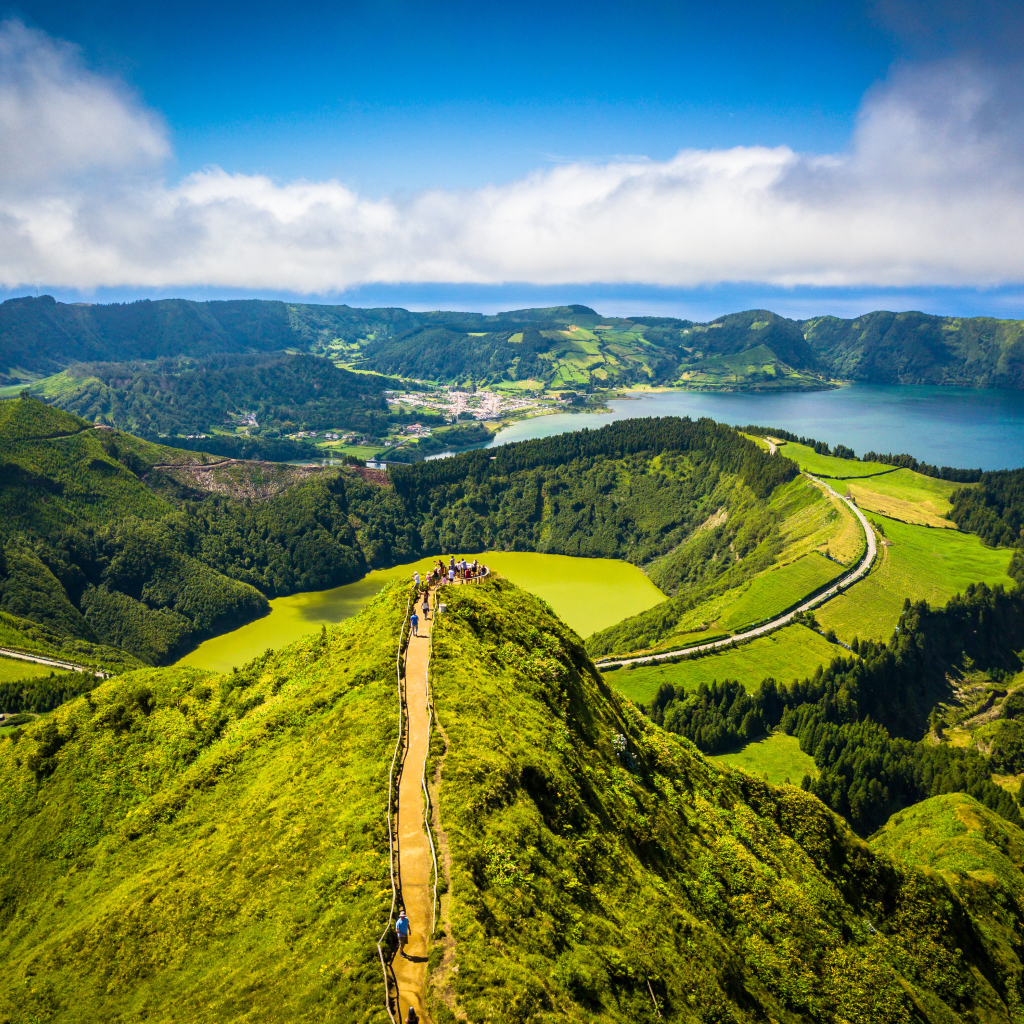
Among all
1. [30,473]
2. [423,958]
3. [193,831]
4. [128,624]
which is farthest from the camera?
[30,473]

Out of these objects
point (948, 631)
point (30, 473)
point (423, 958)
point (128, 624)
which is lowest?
point (128, 624)

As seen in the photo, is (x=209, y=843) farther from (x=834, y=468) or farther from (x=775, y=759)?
(x=834, y=468)

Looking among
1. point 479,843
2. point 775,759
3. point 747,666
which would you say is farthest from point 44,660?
point 747,666

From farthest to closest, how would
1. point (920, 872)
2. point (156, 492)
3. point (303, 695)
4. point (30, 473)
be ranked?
point (156, 492) < point (30, 473) < point (920, 872) < point (303, 695)

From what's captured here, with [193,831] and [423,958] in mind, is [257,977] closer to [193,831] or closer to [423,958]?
[423,958]

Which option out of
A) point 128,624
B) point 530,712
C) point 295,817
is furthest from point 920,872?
point 128,624

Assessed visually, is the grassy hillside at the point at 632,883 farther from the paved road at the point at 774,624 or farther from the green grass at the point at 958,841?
the paved road at the point at 774,624

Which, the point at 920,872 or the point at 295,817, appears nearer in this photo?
the point at 295,817
